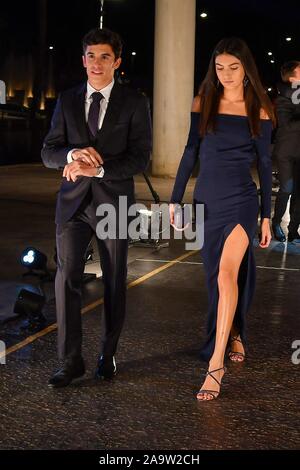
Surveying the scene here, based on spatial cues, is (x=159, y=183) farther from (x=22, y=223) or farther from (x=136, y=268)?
(x=136, y=268)

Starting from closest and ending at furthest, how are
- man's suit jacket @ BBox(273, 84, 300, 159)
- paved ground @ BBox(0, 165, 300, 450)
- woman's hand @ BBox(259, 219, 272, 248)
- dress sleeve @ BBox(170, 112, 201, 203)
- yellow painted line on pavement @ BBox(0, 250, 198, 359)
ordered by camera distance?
paved ground @ BBox(0, 165, 300, 450)
dress sleeve @ BBox(170, 112, 201, 203)
woman's hand @ BBox(259, 219, 272, 248)
yellow painted line on pavement @ BBox(0, 250, 198, 359)
man's suit jacket @ BBox(273, 84, 300, 159)

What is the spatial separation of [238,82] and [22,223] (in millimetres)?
7487

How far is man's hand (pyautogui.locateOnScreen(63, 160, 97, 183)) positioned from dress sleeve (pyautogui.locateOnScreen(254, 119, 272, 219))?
1056 millimetres

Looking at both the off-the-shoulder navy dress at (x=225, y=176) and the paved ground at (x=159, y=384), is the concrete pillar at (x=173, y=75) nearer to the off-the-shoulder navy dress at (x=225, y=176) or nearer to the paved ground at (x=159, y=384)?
the paved ground at (x=159, y=384)

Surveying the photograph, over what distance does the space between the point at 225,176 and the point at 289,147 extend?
5.49 meters

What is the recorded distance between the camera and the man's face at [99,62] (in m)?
4.95

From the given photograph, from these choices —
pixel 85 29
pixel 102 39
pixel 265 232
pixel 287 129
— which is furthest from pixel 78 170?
pixel 85 29

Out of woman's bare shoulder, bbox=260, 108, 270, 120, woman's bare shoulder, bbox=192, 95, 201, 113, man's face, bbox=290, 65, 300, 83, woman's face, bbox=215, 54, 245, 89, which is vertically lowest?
woman's bare shoulder, bbox=260, 108, 270, 120

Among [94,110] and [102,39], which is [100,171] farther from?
[102,39]

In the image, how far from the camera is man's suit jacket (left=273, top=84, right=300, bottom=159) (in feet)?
33.7

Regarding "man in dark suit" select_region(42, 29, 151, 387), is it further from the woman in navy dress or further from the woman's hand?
the woman's hand

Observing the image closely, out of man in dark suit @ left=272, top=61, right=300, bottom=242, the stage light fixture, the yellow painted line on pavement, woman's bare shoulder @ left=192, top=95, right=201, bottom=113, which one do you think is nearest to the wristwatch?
woman's bare shoulder @ left=192, top=95, right=201, bottom=113

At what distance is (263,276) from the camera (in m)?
8.72
